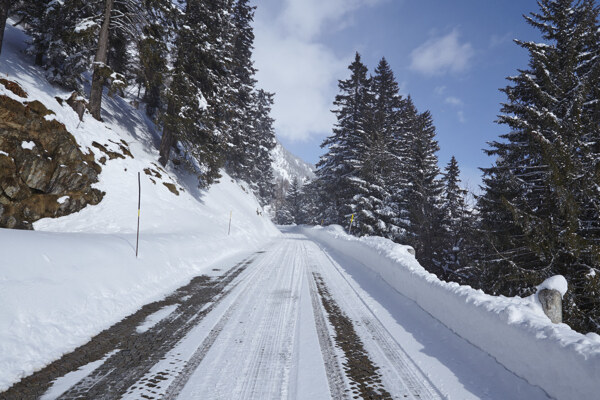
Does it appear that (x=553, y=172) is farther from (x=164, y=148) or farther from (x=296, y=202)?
(x=296, y=202)

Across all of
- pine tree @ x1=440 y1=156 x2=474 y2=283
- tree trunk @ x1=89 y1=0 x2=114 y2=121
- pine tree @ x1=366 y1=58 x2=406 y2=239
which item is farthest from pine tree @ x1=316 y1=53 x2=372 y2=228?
tree trunk @ x1=89 y1=0 x2=114 y2=121

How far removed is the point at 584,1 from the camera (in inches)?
423

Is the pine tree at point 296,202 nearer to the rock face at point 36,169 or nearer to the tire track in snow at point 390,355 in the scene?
the rock face at point 36,169

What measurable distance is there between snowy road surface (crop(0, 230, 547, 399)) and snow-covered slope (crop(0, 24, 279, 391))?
561 millimetres

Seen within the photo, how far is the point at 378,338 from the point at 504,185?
9662 mm

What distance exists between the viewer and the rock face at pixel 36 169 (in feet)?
25.1

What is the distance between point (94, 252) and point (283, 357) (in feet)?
A: 16.0

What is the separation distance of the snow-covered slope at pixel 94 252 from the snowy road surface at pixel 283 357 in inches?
22.1

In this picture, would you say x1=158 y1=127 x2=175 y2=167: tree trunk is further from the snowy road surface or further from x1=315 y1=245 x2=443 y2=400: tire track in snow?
x1=315 y1=245 x2=443 y2=400: tire track in snow

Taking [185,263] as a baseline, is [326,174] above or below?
above

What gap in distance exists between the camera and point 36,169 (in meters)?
8.34

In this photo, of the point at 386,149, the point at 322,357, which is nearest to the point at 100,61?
the point at 322,357

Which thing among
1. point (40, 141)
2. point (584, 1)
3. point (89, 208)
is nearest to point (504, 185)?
point (584, 1)

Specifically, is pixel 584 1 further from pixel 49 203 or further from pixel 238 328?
pixel 49 203
